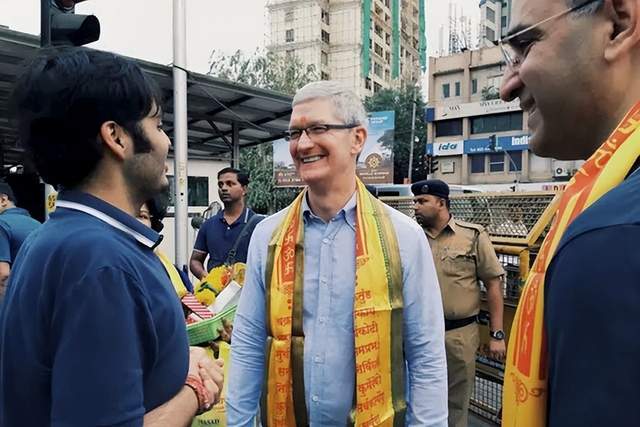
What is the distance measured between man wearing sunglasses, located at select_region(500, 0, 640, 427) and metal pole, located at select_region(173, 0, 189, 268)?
5467 mm

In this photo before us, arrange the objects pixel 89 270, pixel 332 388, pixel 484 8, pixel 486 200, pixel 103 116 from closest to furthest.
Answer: pixel 89 270
pixel 103 116
pixel 332 388
pixel 486 200
pixel 484 8

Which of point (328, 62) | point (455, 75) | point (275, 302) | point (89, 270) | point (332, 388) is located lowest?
point (332, 388)

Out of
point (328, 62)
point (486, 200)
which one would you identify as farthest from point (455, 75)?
point (486, 200)

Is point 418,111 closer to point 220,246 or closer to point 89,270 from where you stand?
point 220,246

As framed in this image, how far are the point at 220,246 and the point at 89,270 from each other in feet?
12.7

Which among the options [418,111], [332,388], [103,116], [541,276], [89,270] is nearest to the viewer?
[541,276]

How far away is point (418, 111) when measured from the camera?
36.7 metres

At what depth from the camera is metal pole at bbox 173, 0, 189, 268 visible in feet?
20.1

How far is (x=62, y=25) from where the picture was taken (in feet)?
11.7

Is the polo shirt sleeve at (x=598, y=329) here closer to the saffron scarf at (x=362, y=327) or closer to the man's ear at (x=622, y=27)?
the man's ear at (x=622, y=27)

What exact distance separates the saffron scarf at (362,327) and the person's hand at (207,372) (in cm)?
45

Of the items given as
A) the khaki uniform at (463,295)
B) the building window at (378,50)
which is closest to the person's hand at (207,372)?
the khaki uniform at (463,295)

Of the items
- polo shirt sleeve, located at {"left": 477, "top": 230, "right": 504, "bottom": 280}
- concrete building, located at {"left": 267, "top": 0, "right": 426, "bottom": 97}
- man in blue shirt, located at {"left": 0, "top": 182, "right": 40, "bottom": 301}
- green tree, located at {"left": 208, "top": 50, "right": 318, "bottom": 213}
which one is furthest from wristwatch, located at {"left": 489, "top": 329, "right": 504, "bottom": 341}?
concrete building, located at {"left": 267, "top": 0, "right": 426, "bottom": 97}

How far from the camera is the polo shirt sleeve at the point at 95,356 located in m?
1.04
